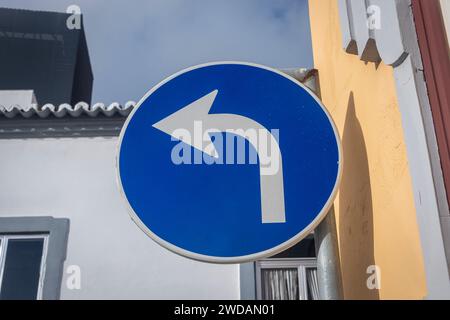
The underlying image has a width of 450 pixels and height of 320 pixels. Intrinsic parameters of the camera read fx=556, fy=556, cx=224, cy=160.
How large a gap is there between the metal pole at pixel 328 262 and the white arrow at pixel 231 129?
0.58ft

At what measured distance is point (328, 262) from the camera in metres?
1.53

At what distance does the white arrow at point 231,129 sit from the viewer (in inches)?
57.4

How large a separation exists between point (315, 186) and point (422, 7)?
62cm

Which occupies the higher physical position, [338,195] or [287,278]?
[287,278]

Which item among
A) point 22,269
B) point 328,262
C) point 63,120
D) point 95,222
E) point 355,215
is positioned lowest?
point 328,262

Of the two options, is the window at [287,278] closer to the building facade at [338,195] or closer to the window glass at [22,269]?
the building facade at [338,195]

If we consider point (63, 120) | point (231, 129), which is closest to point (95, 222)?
point (63, 120)

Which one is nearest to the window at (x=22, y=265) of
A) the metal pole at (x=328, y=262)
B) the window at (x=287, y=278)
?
the window at (x=287, y=278)

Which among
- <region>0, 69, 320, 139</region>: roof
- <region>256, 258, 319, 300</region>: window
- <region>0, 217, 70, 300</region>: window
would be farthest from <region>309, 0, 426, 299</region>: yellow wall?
<region>0, 217, 70, 300</region>: window

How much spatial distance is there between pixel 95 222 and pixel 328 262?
437 cm

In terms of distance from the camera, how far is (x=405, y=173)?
63.7 inches

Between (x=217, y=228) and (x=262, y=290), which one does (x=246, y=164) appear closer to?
(x=217, y=228)

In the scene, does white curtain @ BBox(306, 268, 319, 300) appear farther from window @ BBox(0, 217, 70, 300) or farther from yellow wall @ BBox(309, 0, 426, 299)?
yellow wall @ BBox(309, 0, 426, 299)

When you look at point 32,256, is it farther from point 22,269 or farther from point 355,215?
point 355,215
